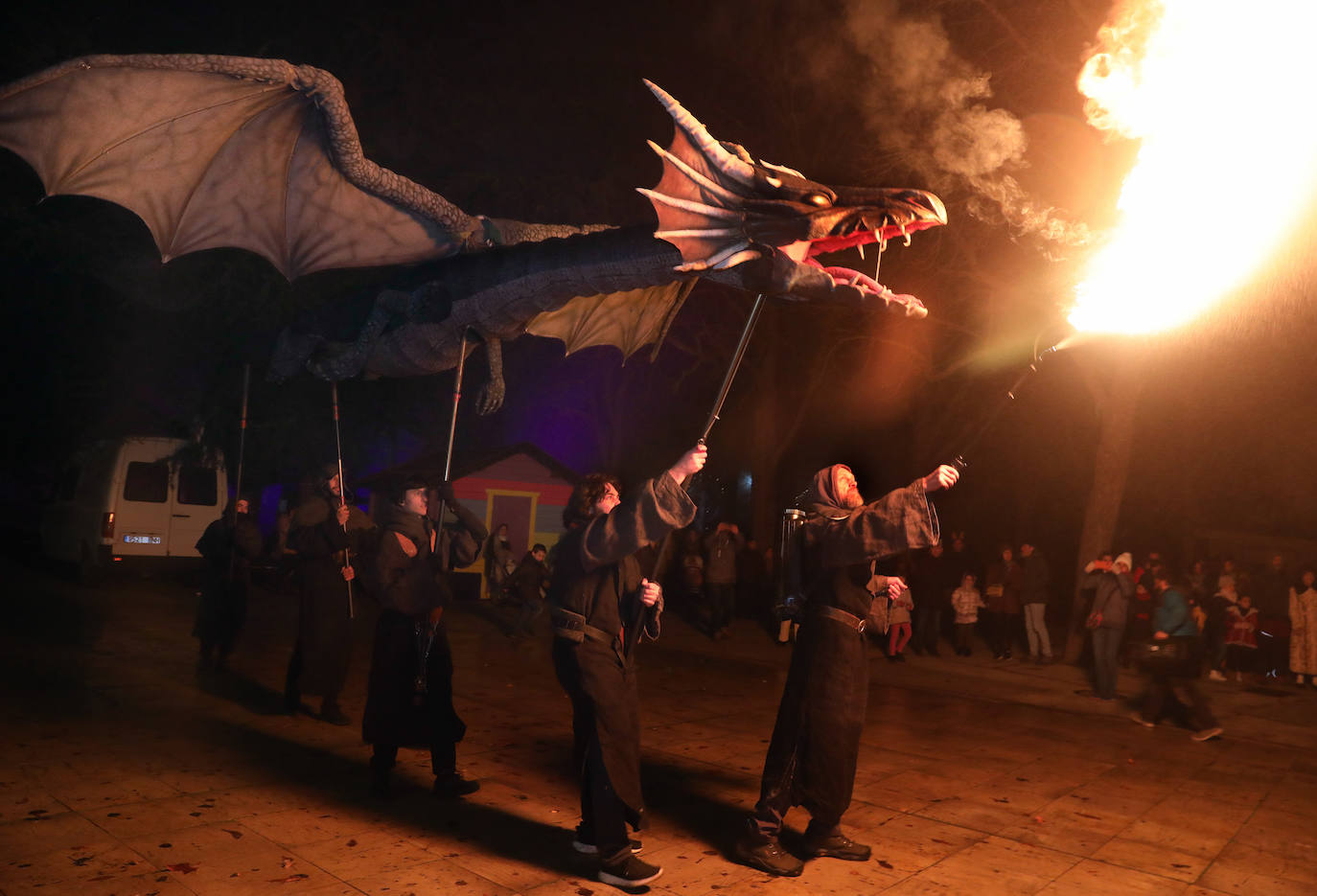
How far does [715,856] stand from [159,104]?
17.2ft

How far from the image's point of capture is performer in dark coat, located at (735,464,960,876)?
4945 mm

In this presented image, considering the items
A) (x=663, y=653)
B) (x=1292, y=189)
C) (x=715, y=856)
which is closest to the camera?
(x=715, y=856)

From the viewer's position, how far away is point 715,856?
5176 millimetres

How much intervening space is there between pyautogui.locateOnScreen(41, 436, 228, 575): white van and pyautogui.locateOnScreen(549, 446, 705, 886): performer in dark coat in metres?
13.2

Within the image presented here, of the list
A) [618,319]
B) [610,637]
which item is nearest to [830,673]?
[610,637]

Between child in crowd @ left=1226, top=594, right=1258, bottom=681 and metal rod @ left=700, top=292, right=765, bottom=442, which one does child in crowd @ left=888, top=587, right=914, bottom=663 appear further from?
metal rod @ left=700, top=292, right=765, bottom=442

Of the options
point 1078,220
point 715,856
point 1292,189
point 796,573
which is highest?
point 1078,220

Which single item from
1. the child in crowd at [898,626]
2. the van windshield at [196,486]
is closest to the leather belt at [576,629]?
the child in crowd at [898,626]

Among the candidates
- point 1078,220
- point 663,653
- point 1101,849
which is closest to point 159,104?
point 1101,849

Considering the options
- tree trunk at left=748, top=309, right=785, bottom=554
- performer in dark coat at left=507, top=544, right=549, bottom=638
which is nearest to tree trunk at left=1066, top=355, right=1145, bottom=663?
tree trunk at left=748, top=309, right=785, bottom=554

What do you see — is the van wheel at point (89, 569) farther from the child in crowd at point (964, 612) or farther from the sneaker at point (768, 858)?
the sneaker at point (768, 858)

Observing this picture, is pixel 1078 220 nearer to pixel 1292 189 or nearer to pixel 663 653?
pixel 1292 189

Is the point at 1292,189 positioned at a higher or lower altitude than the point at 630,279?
higher

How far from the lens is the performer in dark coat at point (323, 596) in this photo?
26.1 feet
